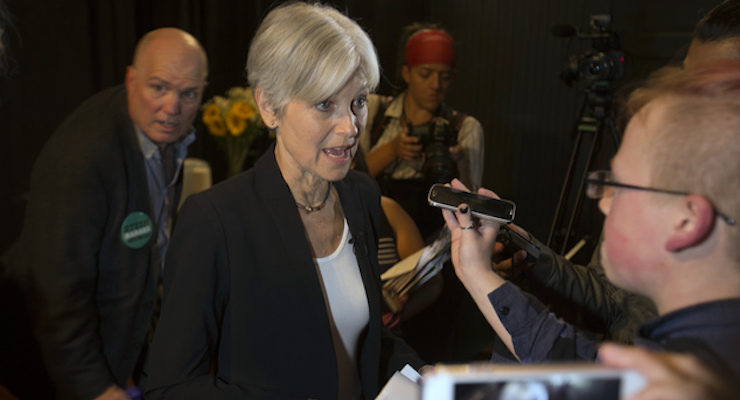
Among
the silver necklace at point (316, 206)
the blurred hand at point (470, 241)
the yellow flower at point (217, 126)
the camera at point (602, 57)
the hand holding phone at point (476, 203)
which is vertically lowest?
the yellow flower at point (217, 126)

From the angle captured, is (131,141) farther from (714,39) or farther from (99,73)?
(714,39)

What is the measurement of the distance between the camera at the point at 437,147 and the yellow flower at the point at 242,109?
1.02 meters

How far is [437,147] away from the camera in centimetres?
237

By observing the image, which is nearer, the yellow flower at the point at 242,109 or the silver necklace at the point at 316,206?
the silver necklace at the point at 316,206

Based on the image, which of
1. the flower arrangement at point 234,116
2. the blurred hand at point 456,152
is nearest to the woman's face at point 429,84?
the blurred hand at point 456,152

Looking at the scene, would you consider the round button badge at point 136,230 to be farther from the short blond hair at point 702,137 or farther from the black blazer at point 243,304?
the short blond hair at point 702,137

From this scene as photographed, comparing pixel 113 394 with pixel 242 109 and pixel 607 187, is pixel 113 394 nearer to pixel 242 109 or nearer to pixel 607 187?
pixel 607 187

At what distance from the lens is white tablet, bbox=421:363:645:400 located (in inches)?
17.9

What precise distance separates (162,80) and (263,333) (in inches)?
48.8

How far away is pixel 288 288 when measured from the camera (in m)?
1.22

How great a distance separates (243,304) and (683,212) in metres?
0.83

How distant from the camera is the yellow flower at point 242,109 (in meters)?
3.06

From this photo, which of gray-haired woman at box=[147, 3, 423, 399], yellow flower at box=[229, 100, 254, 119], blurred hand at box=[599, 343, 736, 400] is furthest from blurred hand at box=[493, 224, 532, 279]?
yellow flower at box=[229, 100, 254, 119]

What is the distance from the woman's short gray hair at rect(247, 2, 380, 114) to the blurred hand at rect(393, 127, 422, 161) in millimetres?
1164
